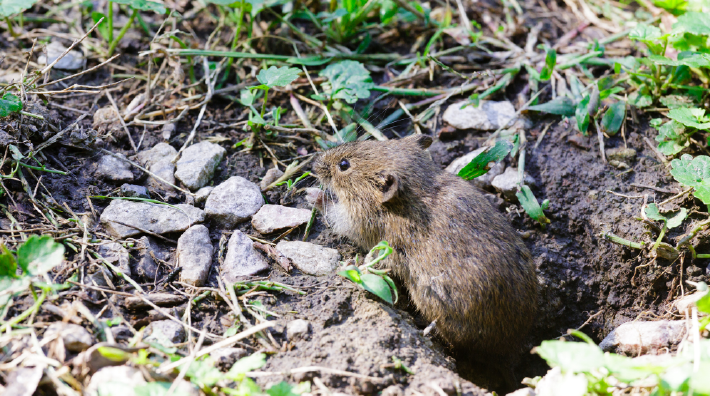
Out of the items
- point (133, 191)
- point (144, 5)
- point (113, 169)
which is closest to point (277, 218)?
point (133, 191)

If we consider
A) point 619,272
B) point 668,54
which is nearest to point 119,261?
point 619,272

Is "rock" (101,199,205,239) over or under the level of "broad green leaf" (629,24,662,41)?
under

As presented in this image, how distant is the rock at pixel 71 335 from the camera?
288 cm

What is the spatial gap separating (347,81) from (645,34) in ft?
8.85

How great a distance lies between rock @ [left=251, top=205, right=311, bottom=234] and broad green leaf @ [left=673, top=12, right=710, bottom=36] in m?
3.50

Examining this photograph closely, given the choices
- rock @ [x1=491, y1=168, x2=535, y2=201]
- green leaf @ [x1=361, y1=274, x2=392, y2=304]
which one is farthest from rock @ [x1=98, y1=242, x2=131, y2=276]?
rock @ [x1=491, y1=168, x2=535, y2=201]

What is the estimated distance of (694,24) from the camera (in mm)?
4461

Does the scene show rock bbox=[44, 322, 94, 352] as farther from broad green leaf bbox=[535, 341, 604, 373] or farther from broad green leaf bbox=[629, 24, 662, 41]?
broad green leaf bbox=[629, 24, 662, 41]

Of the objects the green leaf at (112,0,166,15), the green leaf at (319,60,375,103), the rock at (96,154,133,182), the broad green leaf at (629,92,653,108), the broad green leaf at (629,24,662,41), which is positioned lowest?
the rock at (96,154,133,182)

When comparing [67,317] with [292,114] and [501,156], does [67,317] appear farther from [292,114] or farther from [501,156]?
[501,156]

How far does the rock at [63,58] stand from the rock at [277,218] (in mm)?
2615

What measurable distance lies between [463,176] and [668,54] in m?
2.58

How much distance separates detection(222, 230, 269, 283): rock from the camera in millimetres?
3896

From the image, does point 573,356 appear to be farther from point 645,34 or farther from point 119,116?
point 119,116
